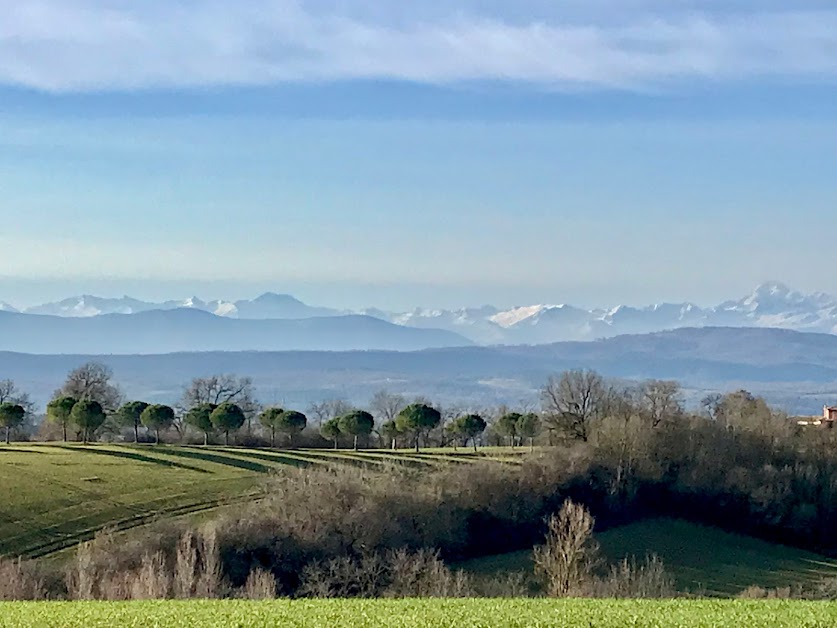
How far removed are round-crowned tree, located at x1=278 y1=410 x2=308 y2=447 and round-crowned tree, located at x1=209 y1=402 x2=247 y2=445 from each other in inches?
125

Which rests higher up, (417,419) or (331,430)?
(417,419)

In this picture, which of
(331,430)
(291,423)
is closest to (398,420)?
(331,430)

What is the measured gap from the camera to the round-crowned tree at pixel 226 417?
75.6 meters

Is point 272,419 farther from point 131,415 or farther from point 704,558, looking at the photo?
point 704,558

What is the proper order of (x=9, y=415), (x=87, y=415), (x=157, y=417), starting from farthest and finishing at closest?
(x=157, y=417) → (x=9, y=415) → (x=87, y=415)

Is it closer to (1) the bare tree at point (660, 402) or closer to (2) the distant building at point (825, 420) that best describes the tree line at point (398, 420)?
(1) the bare tree at point (660, 402)

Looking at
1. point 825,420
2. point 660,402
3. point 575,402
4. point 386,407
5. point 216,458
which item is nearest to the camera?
point 216,458

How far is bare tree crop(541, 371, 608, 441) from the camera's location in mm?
72000

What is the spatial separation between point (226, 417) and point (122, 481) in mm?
19288

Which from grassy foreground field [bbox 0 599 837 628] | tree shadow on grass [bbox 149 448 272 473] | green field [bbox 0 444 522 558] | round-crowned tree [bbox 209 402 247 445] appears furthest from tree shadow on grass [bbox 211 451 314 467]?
grassy foreground field [bbox 0 599 837 628]

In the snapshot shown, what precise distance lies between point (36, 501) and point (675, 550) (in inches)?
1229

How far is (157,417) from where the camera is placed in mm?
73812

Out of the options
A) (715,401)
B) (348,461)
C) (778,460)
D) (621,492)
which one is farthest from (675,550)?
(715,401)

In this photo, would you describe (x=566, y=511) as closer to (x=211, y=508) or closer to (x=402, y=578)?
(x=402, y=578)
